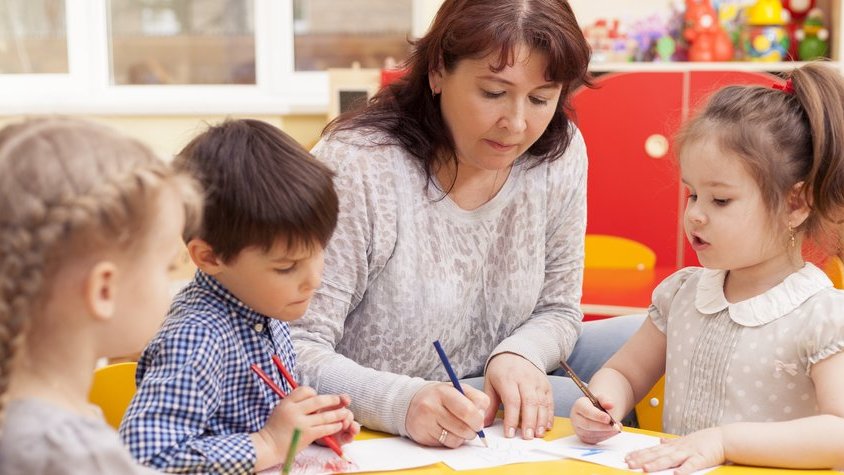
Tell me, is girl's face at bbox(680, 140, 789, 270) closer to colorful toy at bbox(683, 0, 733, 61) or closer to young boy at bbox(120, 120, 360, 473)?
young boy at bbox(120, 120, 360, 473)

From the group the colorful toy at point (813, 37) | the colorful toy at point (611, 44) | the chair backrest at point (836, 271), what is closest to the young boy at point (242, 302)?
the chair backrest at point (836, 271)

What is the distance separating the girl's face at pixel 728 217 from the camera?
132cm

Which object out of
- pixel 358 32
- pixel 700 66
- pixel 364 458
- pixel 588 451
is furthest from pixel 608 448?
pixel 358 32

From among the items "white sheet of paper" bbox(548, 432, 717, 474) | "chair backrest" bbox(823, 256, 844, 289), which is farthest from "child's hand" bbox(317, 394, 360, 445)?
"chair backrest" bbox(823, 256, 844, 289)

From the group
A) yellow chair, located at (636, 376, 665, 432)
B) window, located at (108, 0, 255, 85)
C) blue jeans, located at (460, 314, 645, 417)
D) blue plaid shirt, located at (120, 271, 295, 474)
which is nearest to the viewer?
blue plaid shirt, located at (120, 271, 295, 474)

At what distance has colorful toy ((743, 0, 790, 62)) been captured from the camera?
3.42 meters

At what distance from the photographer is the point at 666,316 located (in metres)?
1.48

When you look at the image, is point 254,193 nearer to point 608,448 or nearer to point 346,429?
point 346,429

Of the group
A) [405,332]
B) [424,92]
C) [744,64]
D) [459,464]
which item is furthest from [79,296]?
[744,64]

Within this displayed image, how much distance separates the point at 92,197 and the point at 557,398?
950mm

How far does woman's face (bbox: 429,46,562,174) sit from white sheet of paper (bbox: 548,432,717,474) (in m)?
0.46

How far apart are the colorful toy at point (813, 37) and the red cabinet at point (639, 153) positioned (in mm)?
541

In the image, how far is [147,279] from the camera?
0.80 metres

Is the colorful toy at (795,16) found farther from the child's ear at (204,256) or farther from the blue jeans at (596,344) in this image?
the child's ear at (204,256)
